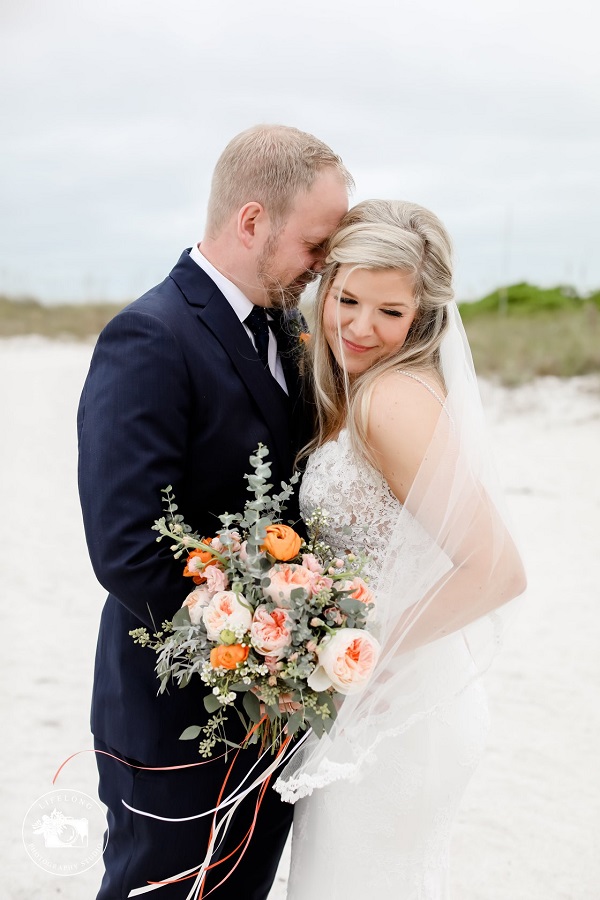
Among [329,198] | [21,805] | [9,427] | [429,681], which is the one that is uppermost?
[329,198]

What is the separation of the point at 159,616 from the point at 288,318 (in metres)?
1.12

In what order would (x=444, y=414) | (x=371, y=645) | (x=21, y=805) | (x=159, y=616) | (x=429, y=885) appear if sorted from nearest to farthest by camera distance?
(x=371, y=645) → (x=159, y=616) → (x=444, y=414) → (x=429, y=885) → (x=21, y=805)

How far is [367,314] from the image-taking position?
2771mm

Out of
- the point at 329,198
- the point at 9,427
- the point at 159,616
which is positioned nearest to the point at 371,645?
the point at 159,616

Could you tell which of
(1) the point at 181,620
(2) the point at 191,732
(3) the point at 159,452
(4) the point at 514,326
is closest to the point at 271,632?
(1) the point at 181,620

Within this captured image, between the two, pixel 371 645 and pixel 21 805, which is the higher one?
pixel 371 645

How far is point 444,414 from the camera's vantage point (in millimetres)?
2645

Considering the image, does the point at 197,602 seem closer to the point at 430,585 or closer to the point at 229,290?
the point at 430,585

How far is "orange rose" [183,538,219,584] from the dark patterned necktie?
740 mm

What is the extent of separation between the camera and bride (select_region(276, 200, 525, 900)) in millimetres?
2561

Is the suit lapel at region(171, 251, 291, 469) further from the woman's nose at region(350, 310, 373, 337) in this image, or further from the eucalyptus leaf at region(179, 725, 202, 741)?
the eucalyptus leaf at region(179, 725, 202, 741)

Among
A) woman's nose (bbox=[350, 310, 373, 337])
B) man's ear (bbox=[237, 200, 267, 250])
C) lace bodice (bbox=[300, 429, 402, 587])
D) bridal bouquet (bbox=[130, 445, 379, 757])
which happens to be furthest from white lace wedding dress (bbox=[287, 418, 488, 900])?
man's ear (bbox=[237, 200, 267, 250])

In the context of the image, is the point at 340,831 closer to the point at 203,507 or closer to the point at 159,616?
the point at 159,616

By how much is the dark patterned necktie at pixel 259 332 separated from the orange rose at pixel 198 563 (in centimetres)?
74
